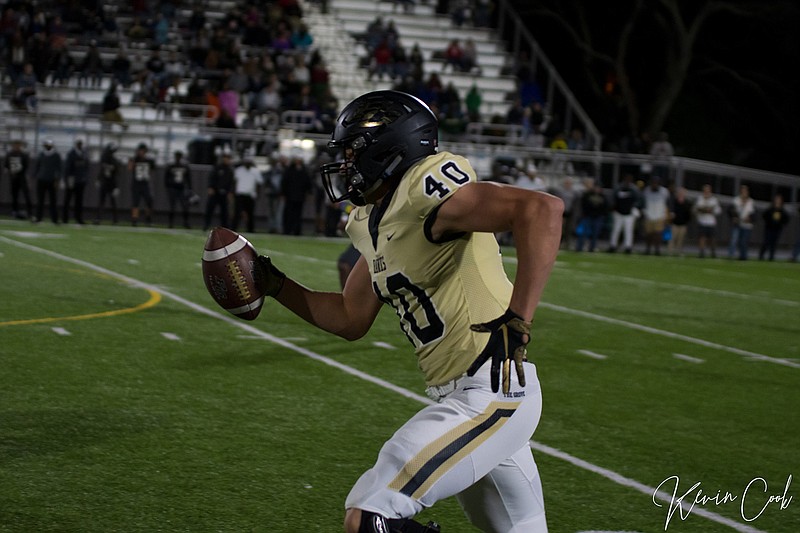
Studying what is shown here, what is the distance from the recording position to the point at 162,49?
88.6 feet

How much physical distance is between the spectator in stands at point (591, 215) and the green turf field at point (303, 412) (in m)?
10.1

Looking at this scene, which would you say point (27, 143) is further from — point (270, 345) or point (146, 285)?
point (270, 345)

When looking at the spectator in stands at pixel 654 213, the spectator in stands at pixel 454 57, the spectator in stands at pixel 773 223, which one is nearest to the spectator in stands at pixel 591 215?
the spectator in stands at pixel 654 213

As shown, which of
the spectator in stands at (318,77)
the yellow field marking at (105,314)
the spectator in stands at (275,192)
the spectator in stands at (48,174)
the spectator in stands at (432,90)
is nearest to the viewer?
the yellow field marking at (105,314)

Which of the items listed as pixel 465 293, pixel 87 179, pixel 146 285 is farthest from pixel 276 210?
pixel 465 293

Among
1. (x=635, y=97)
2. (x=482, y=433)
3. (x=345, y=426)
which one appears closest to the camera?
(x=482, y=433)

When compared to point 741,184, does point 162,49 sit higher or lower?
higher

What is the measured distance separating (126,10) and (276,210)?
876cm

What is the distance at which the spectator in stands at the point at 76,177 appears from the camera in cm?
2147

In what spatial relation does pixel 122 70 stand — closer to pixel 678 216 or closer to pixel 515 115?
pixel 515 115

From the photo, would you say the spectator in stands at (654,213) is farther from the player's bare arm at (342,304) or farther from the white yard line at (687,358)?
the player's bare arm at (342,304)

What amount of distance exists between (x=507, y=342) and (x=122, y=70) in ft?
78.3

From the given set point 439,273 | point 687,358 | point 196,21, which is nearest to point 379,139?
point 439,273

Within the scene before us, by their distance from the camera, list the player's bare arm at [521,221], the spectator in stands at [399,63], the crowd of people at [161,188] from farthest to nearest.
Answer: the spectator in stands at [399,63] → the crowd of people at [161,188] → the player's bare arm at [521,221]
